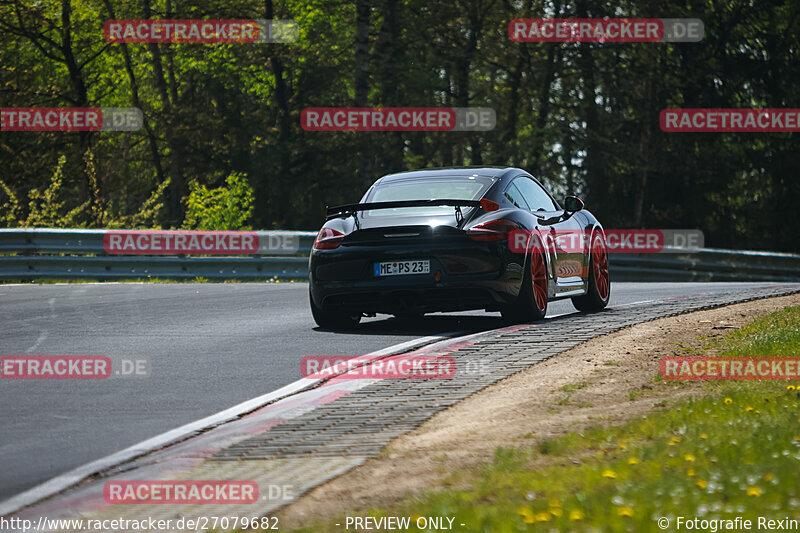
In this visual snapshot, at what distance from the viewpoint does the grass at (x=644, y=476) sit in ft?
14.4

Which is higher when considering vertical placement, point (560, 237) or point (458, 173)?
point (458, 173)

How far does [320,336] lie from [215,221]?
1674 centimetres

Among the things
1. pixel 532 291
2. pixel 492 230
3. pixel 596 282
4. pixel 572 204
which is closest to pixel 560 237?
pixel 572 204

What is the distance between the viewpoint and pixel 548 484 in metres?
4.97

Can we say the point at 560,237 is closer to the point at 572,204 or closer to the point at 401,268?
the point at 572,204

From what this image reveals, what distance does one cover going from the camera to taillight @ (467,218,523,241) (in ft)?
34.7

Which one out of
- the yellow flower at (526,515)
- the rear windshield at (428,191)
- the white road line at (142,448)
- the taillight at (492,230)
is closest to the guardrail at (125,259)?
the rear windshield at (428,191)

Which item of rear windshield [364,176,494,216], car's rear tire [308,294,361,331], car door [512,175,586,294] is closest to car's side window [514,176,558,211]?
car door [512,175,586,294]

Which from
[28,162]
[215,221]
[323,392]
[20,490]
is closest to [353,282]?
[323,392]

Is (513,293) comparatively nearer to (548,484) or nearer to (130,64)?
(548,484)

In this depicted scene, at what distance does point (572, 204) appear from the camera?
12.0 meters

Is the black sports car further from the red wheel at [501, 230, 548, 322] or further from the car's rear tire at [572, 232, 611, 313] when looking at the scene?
the car's rear tire at [572, 232, 611, 313]

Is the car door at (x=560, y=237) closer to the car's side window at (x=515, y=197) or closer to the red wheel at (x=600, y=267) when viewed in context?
the car's side window at (x=515, y=197)

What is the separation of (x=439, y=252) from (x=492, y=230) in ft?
1.72
